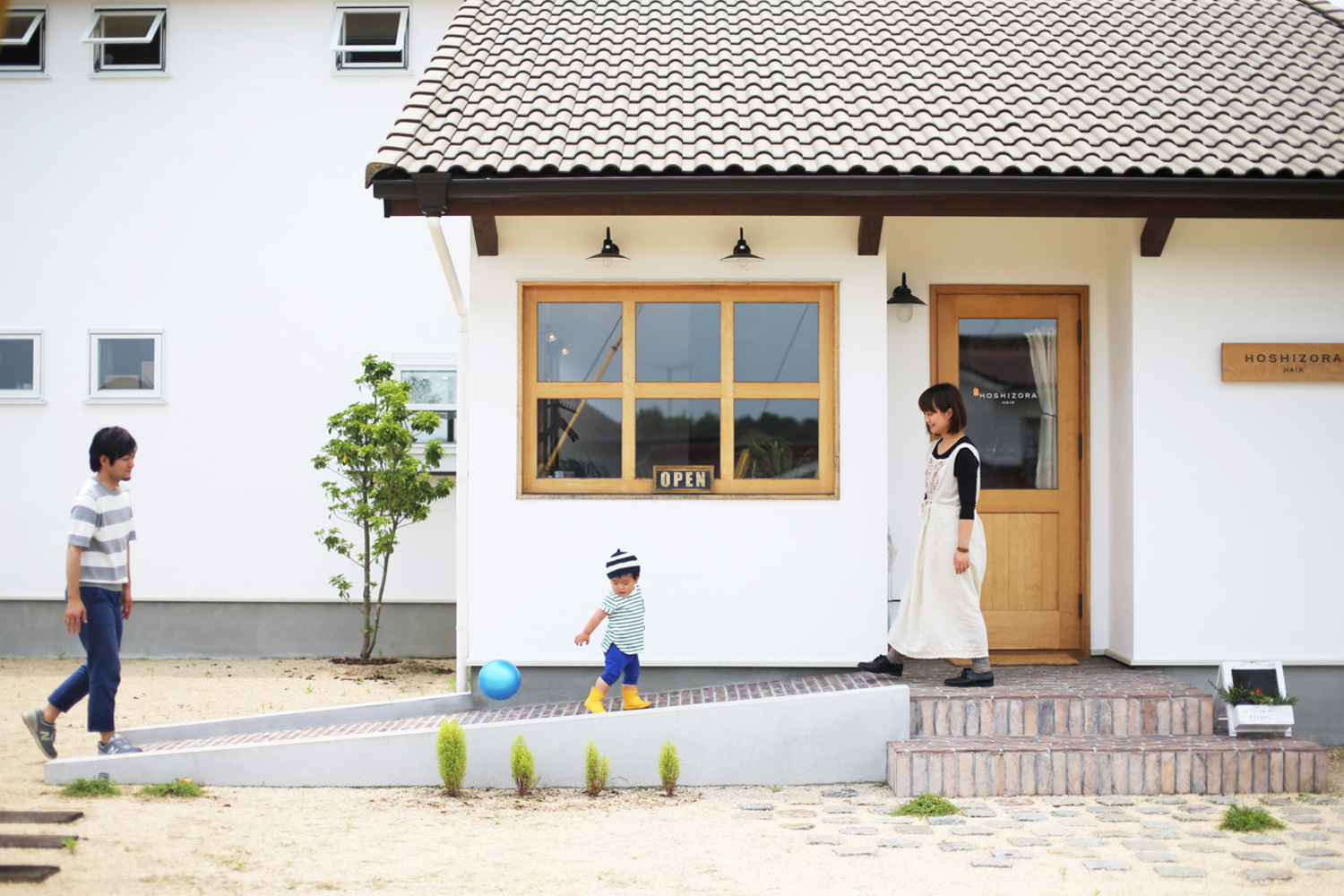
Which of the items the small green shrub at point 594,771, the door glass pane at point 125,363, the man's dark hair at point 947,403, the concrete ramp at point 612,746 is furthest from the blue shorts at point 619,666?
the door glass pane at point 125,363

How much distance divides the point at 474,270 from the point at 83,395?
242 inches

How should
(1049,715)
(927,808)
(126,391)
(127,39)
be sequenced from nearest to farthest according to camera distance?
(927,808) < (1049,715) < (126,391) < (127,39)

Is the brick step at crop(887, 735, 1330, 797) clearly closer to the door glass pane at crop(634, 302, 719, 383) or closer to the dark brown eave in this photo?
the door glass pane at crop(634, 302, 719, 383)

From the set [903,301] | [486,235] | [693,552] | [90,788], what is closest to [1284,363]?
[903,301]

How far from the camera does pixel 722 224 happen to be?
22.9 ft

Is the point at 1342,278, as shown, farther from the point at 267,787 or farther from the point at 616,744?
the point at 267,787

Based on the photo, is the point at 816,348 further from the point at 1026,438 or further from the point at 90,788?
the point at 90,788

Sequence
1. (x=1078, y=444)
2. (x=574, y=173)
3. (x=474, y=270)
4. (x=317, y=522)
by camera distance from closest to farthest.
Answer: (x=574, y=173)
(x=474, y=270)
(x=1078, y=444)
(x=317, y=522)

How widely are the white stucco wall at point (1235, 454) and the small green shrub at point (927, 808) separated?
2.43 m

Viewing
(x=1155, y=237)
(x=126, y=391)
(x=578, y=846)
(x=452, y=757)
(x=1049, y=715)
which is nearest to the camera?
(x=578, y=846)

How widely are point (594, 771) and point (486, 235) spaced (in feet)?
11.7

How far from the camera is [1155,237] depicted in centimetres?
688

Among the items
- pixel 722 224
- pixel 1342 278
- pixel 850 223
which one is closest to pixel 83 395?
pixel 722 224

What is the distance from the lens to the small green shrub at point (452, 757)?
5.62 meters
